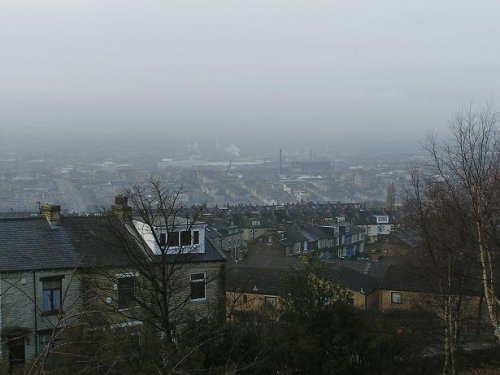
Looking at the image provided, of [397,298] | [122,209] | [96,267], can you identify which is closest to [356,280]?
[397,298]

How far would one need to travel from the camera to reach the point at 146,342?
39.0 feet

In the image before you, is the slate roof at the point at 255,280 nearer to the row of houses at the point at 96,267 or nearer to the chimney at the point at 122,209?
the row of houses at the point at 96,267

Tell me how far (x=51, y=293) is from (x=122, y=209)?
402cm

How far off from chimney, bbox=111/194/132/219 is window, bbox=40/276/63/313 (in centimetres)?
349

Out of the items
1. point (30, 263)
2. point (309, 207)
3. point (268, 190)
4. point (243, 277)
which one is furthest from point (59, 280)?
point (268, 190)

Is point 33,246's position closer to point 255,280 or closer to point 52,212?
point 52,212

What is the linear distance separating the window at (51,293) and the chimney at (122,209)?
3490 mm

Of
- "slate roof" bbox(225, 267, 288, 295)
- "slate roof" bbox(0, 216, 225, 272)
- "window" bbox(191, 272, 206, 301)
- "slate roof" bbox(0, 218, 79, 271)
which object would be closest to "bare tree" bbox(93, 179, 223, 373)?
"window" bbox(191, 272, 206, 301)

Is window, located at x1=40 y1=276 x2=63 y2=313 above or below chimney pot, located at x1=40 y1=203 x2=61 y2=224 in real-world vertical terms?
below

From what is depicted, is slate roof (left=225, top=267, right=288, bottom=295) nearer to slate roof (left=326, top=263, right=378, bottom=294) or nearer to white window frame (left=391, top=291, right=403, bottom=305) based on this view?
slate roof (left=326, top=263, right=378, bottom=294)

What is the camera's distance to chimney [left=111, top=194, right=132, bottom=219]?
2073cm

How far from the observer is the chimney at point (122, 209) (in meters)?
20.7

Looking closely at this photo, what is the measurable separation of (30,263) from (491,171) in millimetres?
12966

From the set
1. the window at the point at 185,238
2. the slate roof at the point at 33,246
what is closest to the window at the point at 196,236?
the window at the point at 185,238
